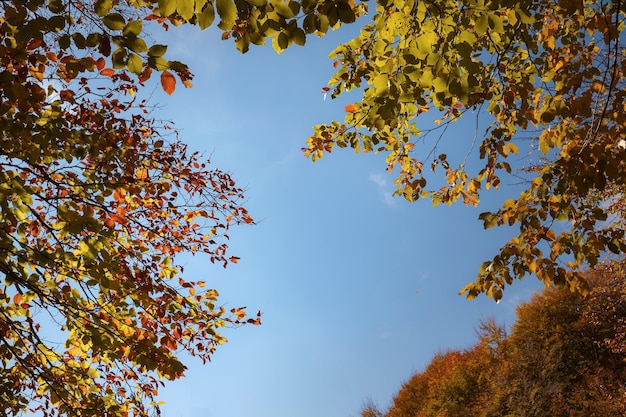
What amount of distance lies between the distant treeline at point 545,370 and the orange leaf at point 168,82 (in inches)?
819

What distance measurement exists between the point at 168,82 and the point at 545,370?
2779cm

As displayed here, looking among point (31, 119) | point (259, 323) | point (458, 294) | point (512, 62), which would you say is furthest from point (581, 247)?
point (31, 119)

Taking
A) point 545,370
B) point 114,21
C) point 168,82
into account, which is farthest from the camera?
point 545,370

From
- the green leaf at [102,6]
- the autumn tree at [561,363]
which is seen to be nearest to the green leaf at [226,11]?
the green leaf at [102,6]

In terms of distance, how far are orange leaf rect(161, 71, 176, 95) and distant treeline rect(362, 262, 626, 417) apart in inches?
819

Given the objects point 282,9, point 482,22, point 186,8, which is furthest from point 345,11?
point 482,22

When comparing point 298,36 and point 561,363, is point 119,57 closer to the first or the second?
point 298,36

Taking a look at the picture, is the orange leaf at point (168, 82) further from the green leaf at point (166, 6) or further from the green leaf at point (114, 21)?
the green leaf at point (166, 6)

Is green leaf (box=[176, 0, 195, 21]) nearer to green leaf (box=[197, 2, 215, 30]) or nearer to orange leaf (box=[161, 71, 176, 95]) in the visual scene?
green leaf (box=[197, 2, 215, 30])

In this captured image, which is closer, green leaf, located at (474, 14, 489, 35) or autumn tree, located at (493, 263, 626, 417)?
green leaf, located at (474, 14, 489, 35)

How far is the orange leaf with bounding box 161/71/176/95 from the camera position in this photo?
2388mm

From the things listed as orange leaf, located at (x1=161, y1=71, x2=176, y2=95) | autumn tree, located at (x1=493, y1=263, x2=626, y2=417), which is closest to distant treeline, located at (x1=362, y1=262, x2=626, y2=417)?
autumn tree, located at (x1=493, y1=263, x2=626, y2=417)

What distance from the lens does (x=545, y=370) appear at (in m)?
23.9

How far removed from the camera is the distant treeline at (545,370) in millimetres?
21598
